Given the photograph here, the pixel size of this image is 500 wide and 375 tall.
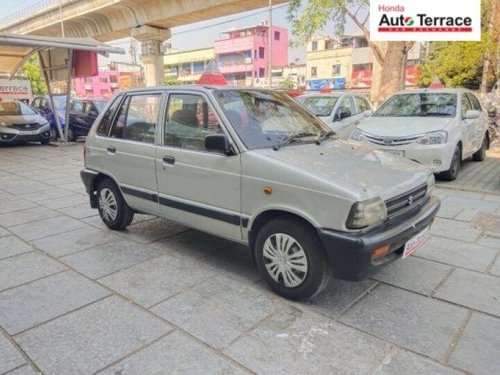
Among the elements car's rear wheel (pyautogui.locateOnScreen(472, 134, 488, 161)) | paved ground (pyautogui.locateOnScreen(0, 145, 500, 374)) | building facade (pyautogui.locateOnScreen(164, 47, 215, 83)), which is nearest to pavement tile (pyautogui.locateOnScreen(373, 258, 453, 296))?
paved ground (pyautogui.locateOnScreen(0, 145, 500, 374))

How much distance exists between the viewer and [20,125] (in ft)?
42.1

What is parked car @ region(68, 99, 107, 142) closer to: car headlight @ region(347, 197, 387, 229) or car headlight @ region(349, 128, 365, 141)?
car headlight @ region(349, 128, 365, 141)

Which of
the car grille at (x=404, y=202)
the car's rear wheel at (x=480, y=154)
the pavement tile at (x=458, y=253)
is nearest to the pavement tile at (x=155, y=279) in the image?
the car grille at (x=404, y=202)

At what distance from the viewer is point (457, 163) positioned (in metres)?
7.41

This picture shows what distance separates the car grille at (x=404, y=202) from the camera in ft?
9.92

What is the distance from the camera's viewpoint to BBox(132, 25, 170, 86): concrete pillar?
20.1 metres

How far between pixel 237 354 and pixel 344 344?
708 millimetres

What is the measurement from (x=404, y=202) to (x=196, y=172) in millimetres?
1772

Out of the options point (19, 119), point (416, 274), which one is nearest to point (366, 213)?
point (416, 274)

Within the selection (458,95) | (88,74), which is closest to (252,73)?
(88,74)

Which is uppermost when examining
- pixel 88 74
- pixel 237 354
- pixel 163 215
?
pixel 88 74

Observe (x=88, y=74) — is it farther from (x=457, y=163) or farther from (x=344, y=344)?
(x=344, y=344)

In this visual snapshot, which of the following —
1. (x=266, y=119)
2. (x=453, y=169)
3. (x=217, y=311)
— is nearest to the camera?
(x=217, y=311)

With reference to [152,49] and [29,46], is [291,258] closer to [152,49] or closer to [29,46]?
[29,46]
